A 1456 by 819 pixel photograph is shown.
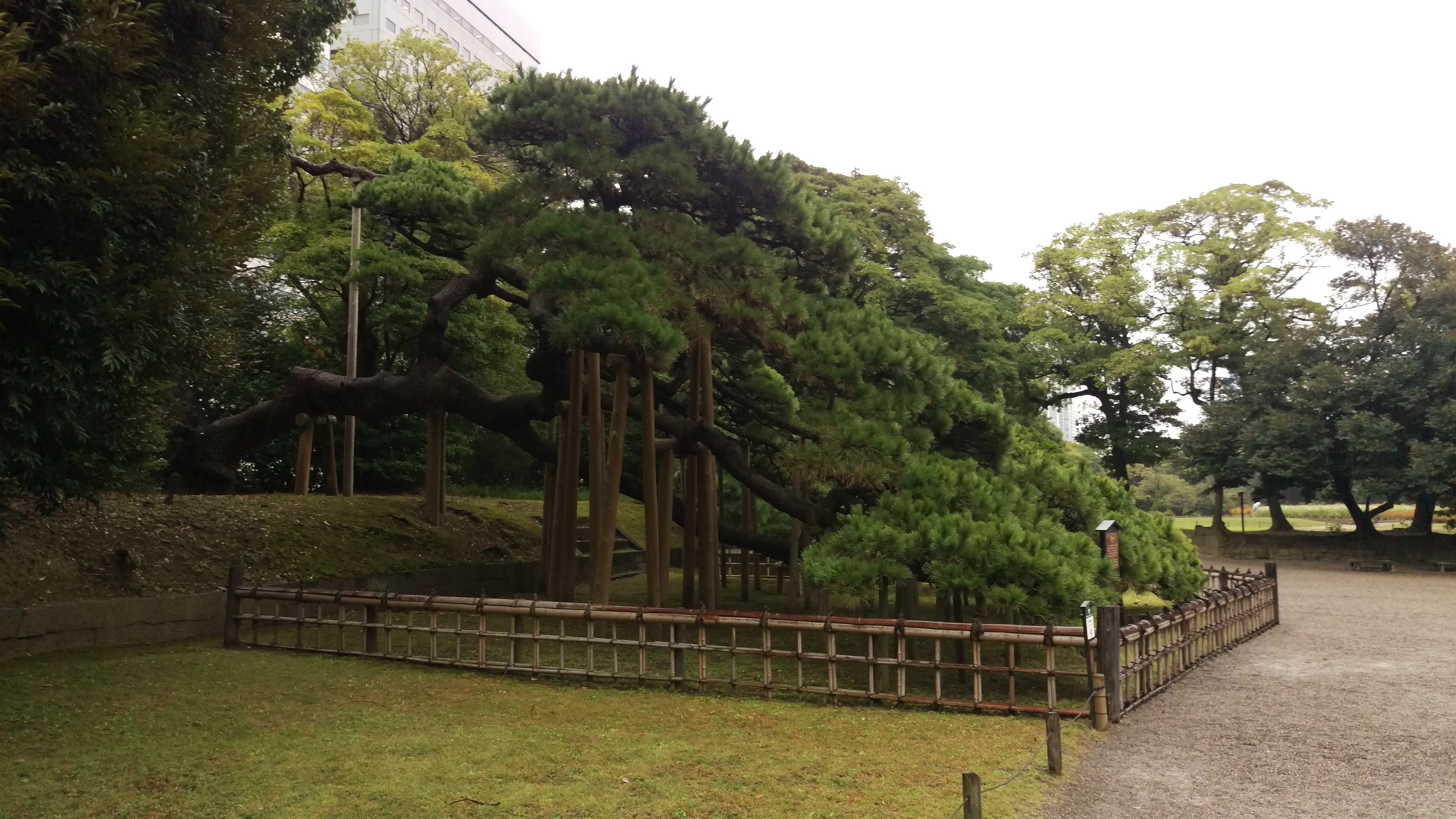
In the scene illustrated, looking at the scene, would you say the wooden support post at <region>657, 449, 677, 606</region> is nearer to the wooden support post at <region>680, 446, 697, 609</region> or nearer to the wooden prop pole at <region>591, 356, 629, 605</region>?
the wooden support post at <region>680, 446, 697, 609</region>

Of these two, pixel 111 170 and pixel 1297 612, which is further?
pixel 1297 612

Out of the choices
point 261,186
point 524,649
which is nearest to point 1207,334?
point 524,649

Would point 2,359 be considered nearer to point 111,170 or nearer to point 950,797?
point 111,170

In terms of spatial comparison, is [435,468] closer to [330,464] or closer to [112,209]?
[330,464]

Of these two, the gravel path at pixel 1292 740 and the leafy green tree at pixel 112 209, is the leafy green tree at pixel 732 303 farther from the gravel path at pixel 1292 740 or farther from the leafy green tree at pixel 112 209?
the leafy green tree at pixel 112 209

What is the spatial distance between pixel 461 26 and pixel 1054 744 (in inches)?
1838

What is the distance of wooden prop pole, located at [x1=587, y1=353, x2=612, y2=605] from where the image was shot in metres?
8.80

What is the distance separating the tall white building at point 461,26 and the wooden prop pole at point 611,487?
1188 inches

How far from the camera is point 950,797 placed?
183 inches

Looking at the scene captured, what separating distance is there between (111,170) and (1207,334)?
87.7 ft

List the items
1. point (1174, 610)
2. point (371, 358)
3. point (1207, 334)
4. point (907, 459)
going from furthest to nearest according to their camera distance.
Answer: point (1207, 334), point (371, 358), point (1174, 610), point (907, 459)

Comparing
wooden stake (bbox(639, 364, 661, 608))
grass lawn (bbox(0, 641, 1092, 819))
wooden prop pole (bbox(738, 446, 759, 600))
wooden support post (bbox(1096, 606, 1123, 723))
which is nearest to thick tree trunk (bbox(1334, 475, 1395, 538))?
wooden prop pole (bbox(738, 446, 759, 600))

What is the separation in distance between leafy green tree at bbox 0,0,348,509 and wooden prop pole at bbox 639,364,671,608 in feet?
12.7

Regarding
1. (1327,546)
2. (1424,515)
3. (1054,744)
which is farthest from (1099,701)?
(1424,515)
